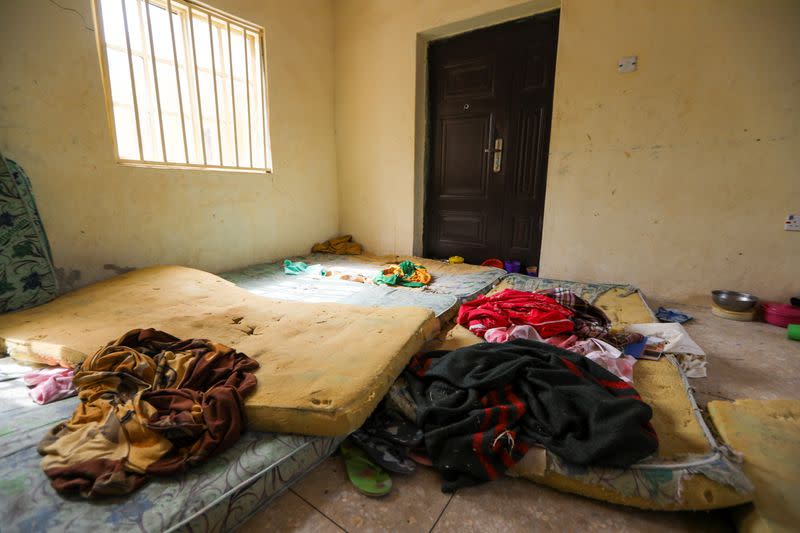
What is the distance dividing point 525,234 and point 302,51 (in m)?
2.94

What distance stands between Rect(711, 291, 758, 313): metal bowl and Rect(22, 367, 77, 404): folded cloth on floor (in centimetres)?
363

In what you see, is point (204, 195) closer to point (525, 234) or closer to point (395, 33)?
point (395, 33)

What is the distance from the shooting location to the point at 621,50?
2.71 metres

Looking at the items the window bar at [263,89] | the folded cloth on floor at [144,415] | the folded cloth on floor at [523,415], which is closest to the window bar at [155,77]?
the window bar at [263,89]

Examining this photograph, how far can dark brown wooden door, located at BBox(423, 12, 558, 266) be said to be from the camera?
3.20 metres

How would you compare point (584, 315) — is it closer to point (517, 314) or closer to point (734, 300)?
point (517, 314)

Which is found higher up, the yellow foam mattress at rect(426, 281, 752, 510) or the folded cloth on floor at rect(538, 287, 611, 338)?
the folded cloth on floor at rect(538, 287, 611, 338)

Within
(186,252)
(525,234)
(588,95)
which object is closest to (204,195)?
(186,252)

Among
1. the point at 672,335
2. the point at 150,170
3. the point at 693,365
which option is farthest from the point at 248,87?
the point at 693,365

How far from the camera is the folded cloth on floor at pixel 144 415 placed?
3.05 feet

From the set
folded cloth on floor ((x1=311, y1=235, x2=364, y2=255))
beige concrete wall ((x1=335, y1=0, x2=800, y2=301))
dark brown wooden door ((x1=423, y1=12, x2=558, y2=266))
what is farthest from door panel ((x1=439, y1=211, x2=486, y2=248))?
folded cloth on floor ((x1=311, y1=235, x2=364, y2=255))

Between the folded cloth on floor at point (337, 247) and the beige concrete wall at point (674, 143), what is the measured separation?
6.80 feet

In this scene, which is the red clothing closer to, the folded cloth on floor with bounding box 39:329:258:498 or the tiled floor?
the tiled floor

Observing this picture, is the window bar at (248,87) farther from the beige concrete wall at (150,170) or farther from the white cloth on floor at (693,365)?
the white cloth on floor at (693,365)
